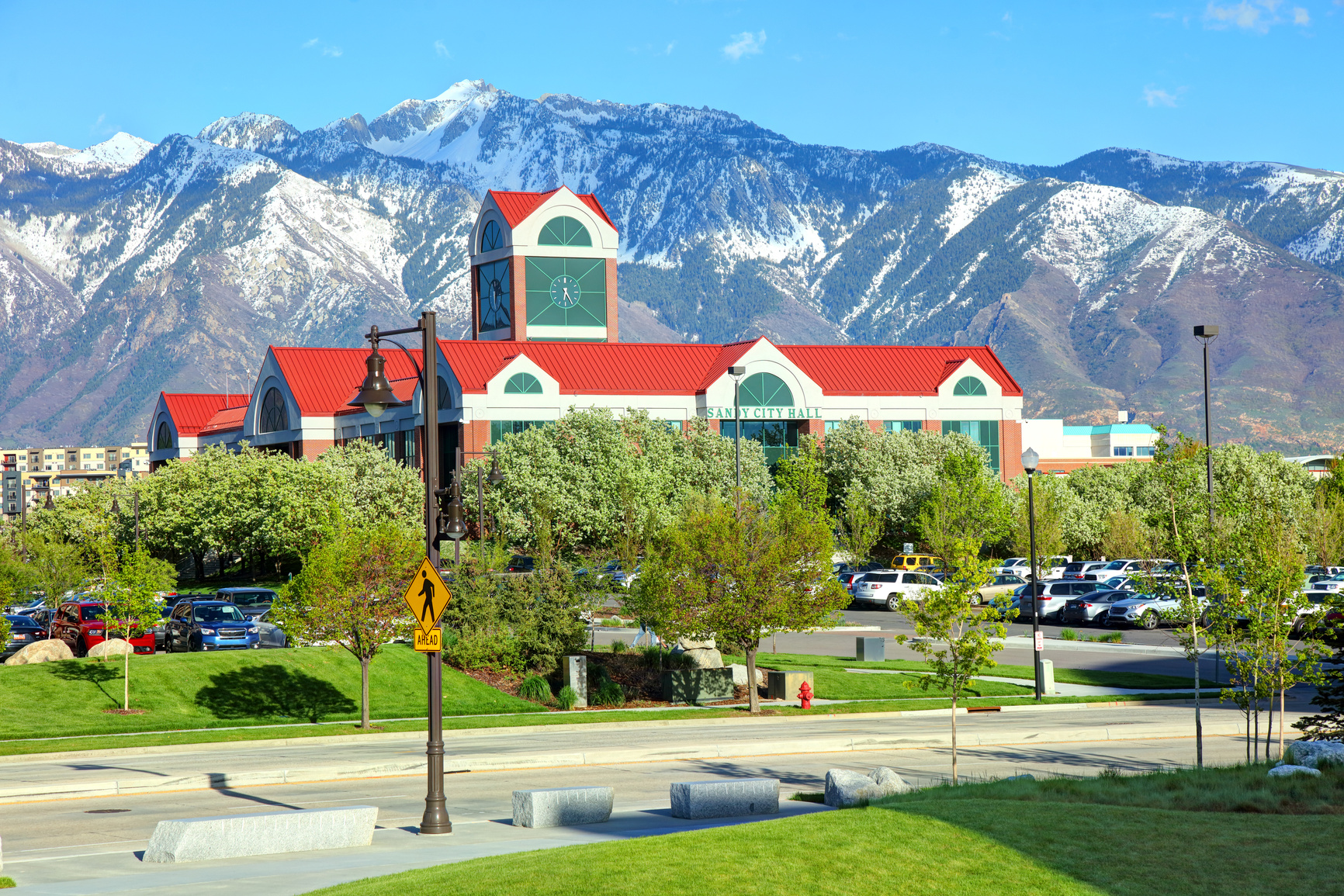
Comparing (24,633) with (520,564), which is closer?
(24,633)

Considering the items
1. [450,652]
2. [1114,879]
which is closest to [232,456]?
[450,652]

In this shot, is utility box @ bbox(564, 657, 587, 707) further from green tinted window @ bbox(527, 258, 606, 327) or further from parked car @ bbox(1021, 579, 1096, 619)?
green tinted window @ bbox(527, 258, 606, 327)

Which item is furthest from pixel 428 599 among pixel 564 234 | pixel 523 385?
pixel 564 234

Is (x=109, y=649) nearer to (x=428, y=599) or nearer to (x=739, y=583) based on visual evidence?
(x=739, y=583)

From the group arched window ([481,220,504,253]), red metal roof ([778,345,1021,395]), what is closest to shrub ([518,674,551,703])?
red metal roof ([778,345,1021,395])

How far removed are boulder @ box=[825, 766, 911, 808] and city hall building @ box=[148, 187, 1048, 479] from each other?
56.8 metres

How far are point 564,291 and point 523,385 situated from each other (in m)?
17.9

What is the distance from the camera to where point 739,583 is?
99.0ft

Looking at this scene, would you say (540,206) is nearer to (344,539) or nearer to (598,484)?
(598,484)

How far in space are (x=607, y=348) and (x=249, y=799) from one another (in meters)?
66.7

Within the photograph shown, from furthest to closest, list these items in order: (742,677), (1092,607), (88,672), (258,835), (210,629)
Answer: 1. (1092,607)
2. (210,629)
3. (742,677)
4. (88,672)
5. (258,835)

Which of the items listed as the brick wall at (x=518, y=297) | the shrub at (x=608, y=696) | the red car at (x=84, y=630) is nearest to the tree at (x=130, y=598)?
the red car at (x=84, y=630)

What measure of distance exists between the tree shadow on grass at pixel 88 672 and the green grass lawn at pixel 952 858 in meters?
20.2

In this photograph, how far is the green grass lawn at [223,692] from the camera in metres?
28.0
